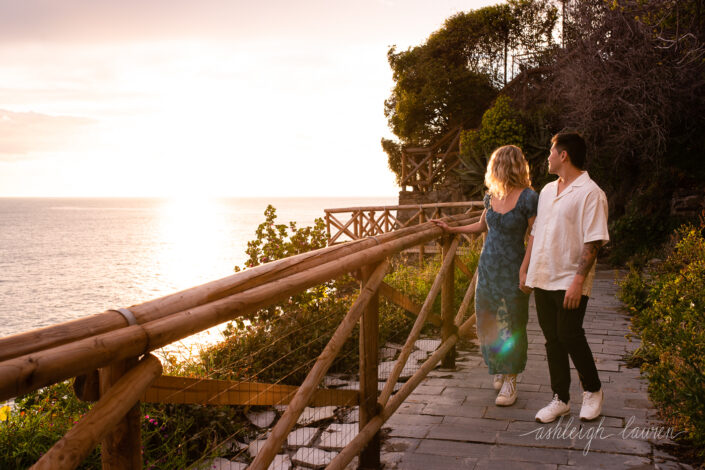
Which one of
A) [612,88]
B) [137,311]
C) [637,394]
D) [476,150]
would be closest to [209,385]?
[137,311]

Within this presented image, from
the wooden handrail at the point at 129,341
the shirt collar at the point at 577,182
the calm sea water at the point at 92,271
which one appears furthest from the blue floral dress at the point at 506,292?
the calm sea water at the point at 92,271

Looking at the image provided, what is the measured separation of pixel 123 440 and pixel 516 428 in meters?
2.64

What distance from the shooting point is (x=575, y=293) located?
3164mm

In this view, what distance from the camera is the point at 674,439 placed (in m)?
3.02

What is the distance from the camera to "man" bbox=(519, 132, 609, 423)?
317 cm

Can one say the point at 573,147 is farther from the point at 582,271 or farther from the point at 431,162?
the point at 431,162

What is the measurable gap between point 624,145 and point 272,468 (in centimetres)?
1267

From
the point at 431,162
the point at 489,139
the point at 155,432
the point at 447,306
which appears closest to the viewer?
the point at 155,432

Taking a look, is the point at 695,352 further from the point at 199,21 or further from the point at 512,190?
the point at 199,21

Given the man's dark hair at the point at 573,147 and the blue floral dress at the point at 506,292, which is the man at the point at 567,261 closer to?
the man's dark hair at the point at 573,147

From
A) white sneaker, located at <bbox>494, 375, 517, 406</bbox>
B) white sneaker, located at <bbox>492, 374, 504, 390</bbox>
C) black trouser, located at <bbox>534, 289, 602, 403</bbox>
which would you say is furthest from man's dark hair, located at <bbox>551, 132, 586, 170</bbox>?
white sneaker, located at <bbox>492, 374, 504, 390</bbox>

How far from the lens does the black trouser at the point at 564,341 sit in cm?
329

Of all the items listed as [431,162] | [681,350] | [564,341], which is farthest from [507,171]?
[431,162]

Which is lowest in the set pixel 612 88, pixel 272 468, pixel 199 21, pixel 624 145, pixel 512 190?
pixel 272 468
